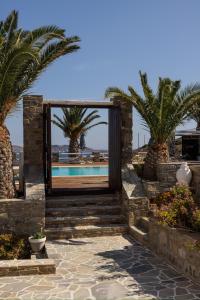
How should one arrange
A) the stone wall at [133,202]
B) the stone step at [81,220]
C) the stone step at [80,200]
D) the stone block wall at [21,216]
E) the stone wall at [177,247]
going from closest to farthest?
1. the stone wall at [177,247]
2. the stone block wall at [21,216]
3. the stone step at [81,220]
4. the stone wall at [133,202]
5. the stone step at [80,200]

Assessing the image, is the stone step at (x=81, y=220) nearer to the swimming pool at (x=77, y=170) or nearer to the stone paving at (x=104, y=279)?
the stone paving at (x=104, y=279)

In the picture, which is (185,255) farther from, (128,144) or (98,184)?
(98,184)

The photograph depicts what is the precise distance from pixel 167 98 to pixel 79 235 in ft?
17.7

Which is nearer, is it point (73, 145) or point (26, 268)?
point (26, 268)

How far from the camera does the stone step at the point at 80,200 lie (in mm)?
12000

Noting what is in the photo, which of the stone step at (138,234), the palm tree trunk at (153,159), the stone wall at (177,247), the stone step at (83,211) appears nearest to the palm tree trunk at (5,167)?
the stone step at (83,211)

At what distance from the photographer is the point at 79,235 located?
10789 millimetres

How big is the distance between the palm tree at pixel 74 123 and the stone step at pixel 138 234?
60.3ft

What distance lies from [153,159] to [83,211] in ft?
10.5

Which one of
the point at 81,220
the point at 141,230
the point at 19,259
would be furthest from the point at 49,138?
the point at 19,259

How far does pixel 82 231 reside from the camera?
35.5 ft

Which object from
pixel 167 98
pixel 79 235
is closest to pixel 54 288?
pixel 79 235

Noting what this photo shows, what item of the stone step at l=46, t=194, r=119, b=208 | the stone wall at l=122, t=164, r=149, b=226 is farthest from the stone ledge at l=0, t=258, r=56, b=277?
the stone step at l=46, t=194, r=119, b=208

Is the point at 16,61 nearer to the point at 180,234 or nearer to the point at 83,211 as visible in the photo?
the point at 83,211
